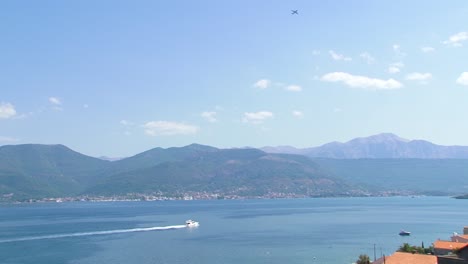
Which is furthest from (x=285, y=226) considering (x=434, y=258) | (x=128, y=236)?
(x=434, y=258)

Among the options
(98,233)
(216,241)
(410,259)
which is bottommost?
(216,241)

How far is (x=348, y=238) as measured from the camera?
9419cm

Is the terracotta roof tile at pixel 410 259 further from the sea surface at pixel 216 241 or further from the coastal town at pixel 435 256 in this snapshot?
the sea surface at pixel 216 241

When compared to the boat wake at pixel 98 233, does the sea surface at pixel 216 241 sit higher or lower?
lower

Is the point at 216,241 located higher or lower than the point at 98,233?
lower

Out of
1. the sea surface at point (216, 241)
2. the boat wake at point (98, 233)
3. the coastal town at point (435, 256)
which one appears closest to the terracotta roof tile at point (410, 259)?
the coastal town at point (435, 256)

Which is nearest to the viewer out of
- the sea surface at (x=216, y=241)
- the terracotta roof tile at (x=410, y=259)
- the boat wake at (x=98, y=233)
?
the terracotta roof tile at (x=410, y=259)

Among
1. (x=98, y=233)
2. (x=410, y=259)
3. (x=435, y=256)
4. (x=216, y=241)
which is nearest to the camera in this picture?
(x=410, y=259)

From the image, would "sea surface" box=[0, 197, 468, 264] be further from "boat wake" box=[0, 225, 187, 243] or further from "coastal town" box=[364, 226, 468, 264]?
"coastal town" box=[364, 226, 468, 264]

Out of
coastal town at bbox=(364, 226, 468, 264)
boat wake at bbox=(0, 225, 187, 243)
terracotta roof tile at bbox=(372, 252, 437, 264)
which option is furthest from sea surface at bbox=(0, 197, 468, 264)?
terracotta roof tile at bbox=(372, 252, 437, 264)

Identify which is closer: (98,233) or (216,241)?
(216,241)

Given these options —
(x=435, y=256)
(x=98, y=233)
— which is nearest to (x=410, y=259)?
(x=435, y=256)

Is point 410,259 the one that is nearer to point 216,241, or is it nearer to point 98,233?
point 216,241

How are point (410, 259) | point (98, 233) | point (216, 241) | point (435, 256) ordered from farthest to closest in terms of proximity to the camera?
point (98, 233), point (216, 241), point (435, 256), point (410, 259)
